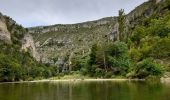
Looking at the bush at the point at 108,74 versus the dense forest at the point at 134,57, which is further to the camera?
the bush at the point at 108,74

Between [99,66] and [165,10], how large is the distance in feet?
143

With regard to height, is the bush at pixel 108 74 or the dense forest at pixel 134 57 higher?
the dense forest at pixel 134 57

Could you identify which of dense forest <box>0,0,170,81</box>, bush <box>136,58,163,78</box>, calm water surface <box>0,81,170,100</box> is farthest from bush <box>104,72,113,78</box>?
calm water surface <box>0,81,170,100</box>

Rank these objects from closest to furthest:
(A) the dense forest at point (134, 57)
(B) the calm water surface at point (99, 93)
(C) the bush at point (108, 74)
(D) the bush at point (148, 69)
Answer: (B) the calm water surface at point (99, 93)
(D) the bush at point (148, 69)
(A) the dense forest at point (134, 57)
(C) the bush at point (108, 74)

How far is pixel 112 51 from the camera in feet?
447

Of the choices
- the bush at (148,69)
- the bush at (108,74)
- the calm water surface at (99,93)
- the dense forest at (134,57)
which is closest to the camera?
the calm water surface at (99,93)

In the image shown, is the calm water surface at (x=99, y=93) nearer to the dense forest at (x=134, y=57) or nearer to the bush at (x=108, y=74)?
the dense forest at (x=134, y=57)

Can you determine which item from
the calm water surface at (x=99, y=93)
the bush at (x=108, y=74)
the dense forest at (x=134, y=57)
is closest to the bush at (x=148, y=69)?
the dense forest at (x=134, y=57)

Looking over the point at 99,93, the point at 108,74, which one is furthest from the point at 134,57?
the point at 99,93

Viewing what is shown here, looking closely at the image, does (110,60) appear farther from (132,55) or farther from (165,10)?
(165,10)

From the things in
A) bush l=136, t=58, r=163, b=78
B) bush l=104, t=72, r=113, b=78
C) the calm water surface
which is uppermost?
the calm water surface

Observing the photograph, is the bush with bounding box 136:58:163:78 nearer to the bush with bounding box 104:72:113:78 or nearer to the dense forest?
the dense forest

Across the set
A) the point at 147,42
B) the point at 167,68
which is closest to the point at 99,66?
the point at 147,42

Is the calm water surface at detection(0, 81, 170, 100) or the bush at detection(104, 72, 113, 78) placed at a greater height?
the calm water surface at detection(0, 81, 170, 100)
